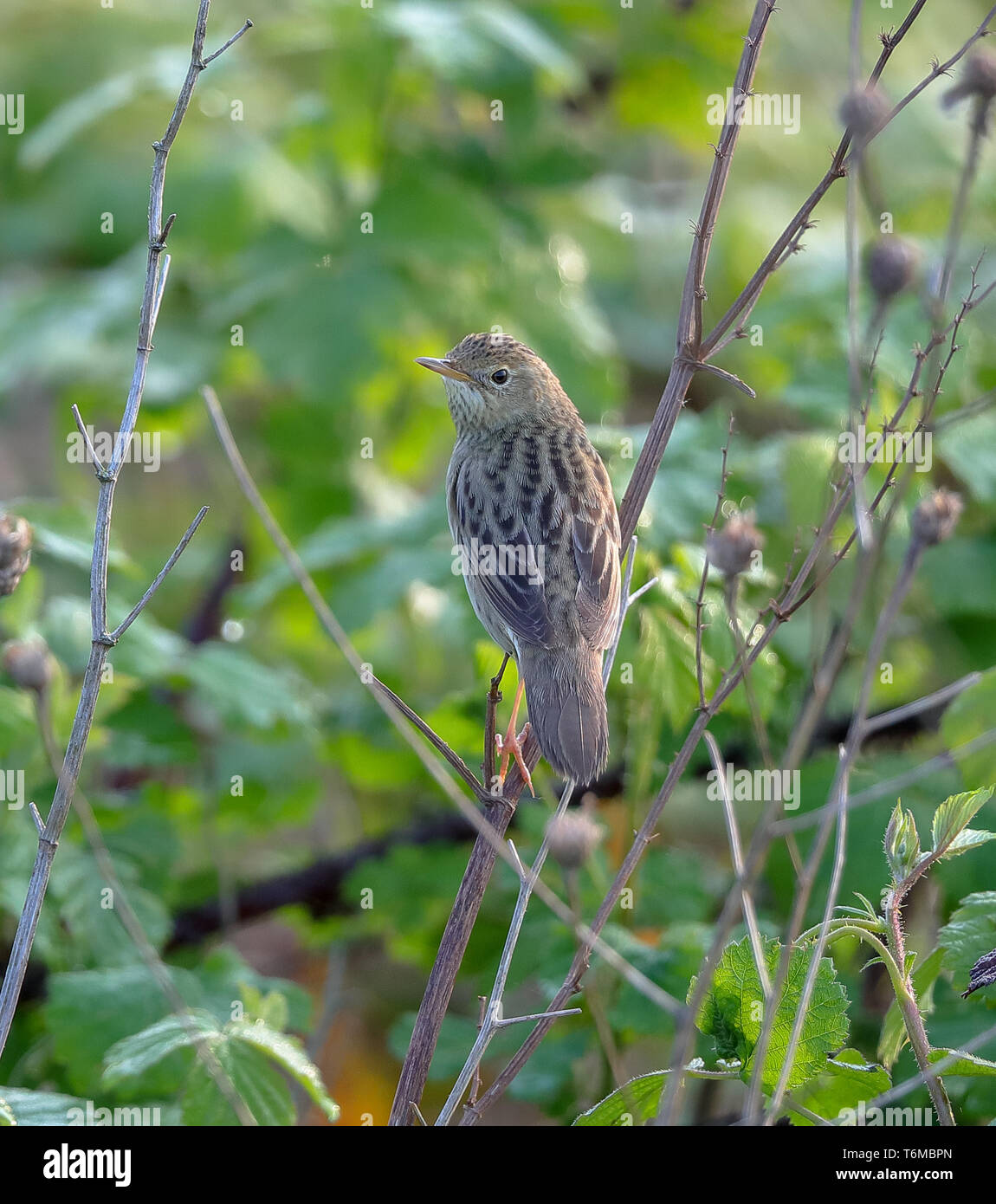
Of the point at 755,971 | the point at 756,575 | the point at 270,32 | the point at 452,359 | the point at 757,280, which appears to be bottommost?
the point at 755,971

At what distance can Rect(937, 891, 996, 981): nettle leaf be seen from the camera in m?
2.48

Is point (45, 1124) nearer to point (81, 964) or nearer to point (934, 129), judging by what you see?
point (81, 964)

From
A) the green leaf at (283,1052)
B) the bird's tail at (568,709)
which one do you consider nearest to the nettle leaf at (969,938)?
the bird's tail at (568,709)

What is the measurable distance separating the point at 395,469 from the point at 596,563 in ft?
9.54

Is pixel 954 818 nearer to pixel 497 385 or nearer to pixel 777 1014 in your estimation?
pixel 777 1014

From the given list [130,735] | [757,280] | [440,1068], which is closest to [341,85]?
[130,735]

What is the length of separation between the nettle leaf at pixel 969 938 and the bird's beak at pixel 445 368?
202 cm

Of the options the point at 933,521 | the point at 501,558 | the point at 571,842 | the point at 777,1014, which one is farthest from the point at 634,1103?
the point at 501,558

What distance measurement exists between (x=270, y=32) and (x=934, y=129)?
3.46m

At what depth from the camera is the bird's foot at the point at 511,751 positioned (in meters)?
2.40

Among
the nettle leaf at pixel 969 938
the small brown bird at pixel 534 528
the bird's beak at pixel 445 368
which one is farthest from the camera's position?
the bird's beak at pixel 445 368

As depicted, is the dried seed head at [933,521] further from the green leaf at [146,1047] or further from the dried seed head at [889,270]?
the green leaf at [146,1047]

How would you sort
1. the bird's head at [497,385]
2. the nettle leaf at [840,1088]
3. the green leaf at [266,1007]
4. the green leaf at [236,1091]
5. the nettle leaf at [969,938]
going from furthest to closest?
the bird's head at [497,385] < the green leaf at [266,1007] < the green leaf at [236,1091] < the nettle leaf at [969,938] < the nettle leaf at [840,1088]

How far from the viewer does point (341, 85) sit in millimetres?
5297
